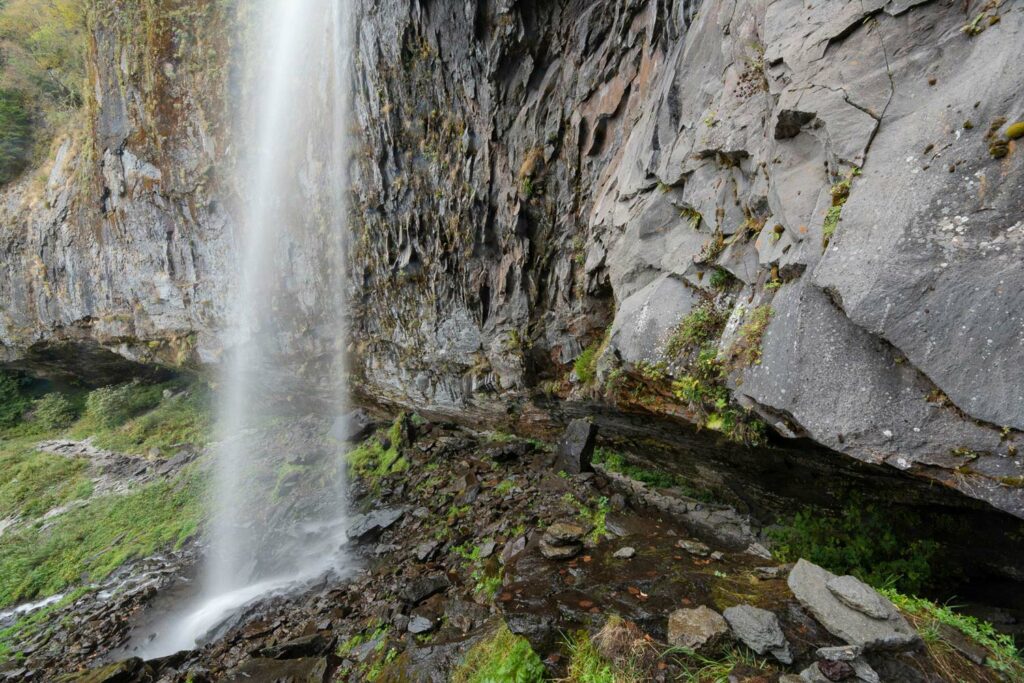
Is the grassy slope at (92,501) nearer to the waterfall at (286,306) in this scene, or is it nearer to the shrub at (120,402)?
the shrub at (120,402)

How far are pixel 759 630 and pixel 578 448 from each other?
14.3ft

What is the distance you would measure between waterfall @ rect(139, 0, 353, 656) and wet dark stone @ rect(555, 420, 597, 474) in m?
4.65

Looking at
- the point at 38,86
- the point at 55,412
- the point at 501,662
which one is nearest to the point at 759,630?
the point at 501,662

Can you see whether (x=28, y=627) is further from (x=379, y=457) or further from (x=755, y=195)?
(x=755, y=195)

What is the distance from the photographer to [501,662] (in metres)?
3.77

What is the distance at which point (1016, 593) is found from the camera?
4398 millimetres

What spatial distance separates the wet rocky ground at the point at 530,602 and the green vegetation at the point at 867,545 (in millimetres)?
629

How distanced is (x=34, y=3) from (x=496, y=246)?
26.6 metres

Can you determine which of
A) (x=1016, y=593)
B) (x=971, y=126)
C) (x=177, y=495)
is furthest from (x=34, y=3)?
(x=1016, y=593)

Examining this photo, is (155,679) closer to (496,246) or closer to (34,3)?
(496,246)

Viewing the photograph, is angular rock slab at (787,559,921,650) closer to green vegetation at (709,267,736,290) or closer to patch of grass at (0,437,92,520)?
green vegetation at (709,267,736,290)

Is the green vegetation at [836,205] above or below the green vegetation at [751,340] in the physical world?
above

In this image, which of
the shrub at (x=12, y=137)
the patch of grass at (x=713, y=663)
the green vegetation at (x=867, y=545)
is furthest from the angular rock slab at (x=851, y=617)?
the shrub at (x=12, y=137)

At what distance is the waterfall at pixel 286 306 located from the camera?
30.1 feet
